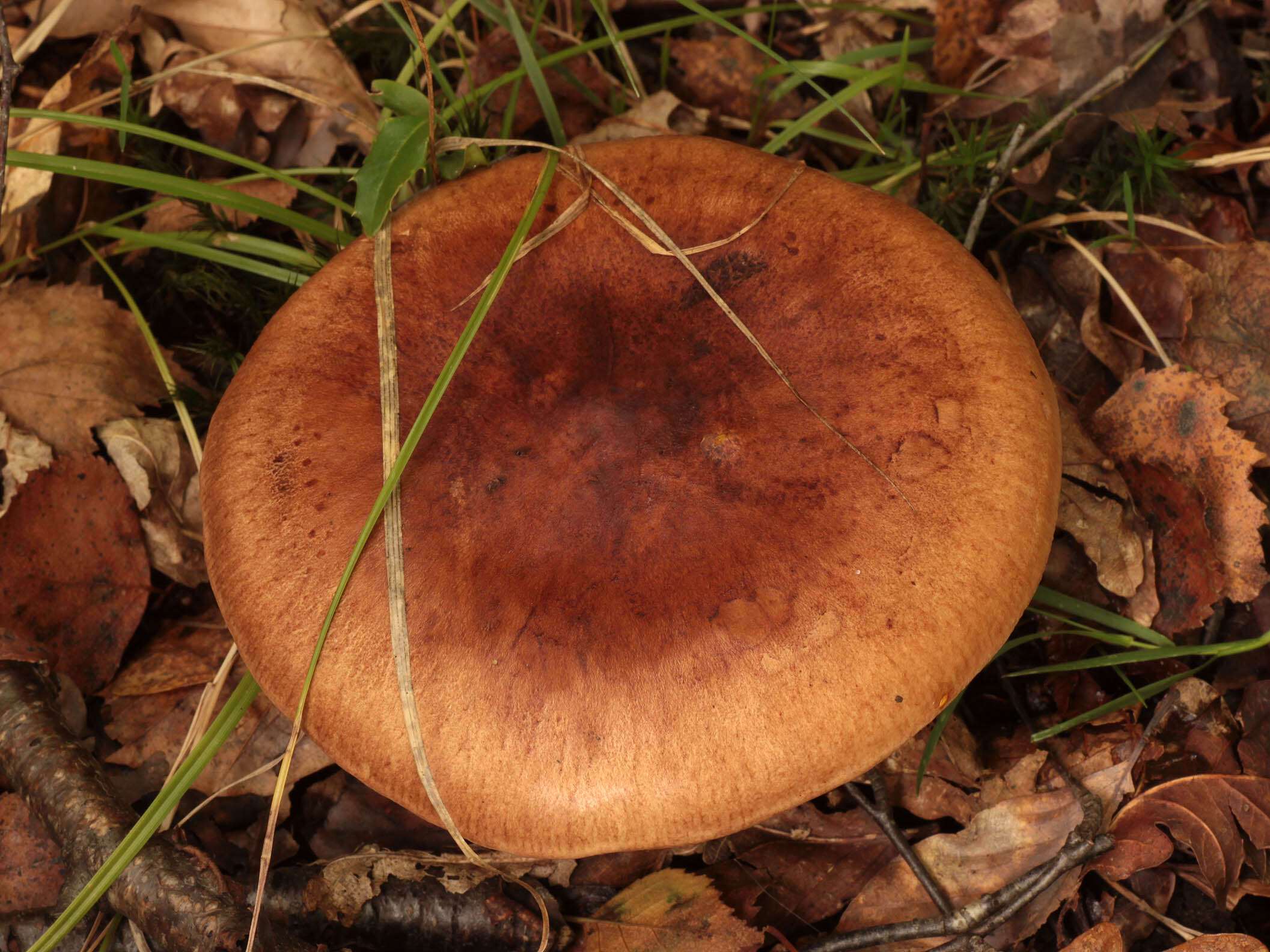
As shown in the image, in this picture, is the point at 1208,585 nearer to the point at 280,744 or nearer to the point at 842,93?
the point at 842,93

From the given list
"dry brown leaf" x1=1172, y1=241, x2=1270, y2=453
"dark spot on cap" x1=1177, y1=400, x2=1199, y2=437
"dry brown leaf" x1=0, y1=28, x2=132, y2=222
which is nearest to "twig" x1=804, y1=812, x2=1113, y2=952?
"dark spot on cap" x1=1177, y1=400, x2=1199, y2=437

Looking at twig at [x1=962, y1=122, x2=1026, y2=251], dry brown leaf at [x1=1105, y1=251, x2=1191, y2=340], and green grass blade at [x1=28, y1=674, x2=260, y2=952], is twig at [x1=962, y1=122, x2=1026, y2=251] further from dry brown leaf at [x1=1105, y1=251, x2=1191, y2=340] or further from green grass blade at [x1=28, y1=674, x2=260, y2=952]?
green grass blade at [x1=28, y1=674, x2=260, y2=952]

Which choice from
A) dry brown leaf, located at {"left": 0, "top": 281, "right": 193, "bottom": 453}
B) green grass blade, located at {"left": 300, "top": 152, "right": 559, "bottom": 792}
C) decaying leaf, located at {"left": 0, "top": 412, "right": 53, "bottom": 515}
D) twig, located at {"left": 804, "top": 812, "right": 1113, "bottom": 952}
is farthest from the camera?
dry brown leaf, located at {"left": 0, "top": 281, "right": 193, "bottom": 453}

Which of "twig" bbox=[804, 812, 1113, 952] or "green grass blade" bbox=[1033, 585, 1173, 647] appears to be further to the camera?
"green grass blade" bbox=[1033, 585, 1173, 647]

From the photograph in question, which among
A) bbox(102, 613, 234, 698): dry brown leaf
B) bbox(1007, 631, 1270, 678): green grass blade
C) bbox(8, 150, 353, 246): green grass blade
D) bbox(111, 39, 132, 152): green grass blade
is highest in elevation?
bbox(111, 39, 132, 152): green grass blade

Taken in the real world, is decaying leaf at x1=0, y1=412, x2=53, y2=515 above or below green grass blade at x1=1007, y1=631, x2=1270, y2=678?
above

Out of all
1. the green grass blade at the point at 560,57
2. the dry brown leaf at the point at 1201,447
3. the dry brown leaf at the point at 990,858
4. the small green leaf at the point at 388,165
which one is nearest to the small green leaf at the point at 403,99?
the small green leaf at the point at 388,165

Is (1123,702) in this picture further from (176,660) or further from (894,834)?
(176,660)
